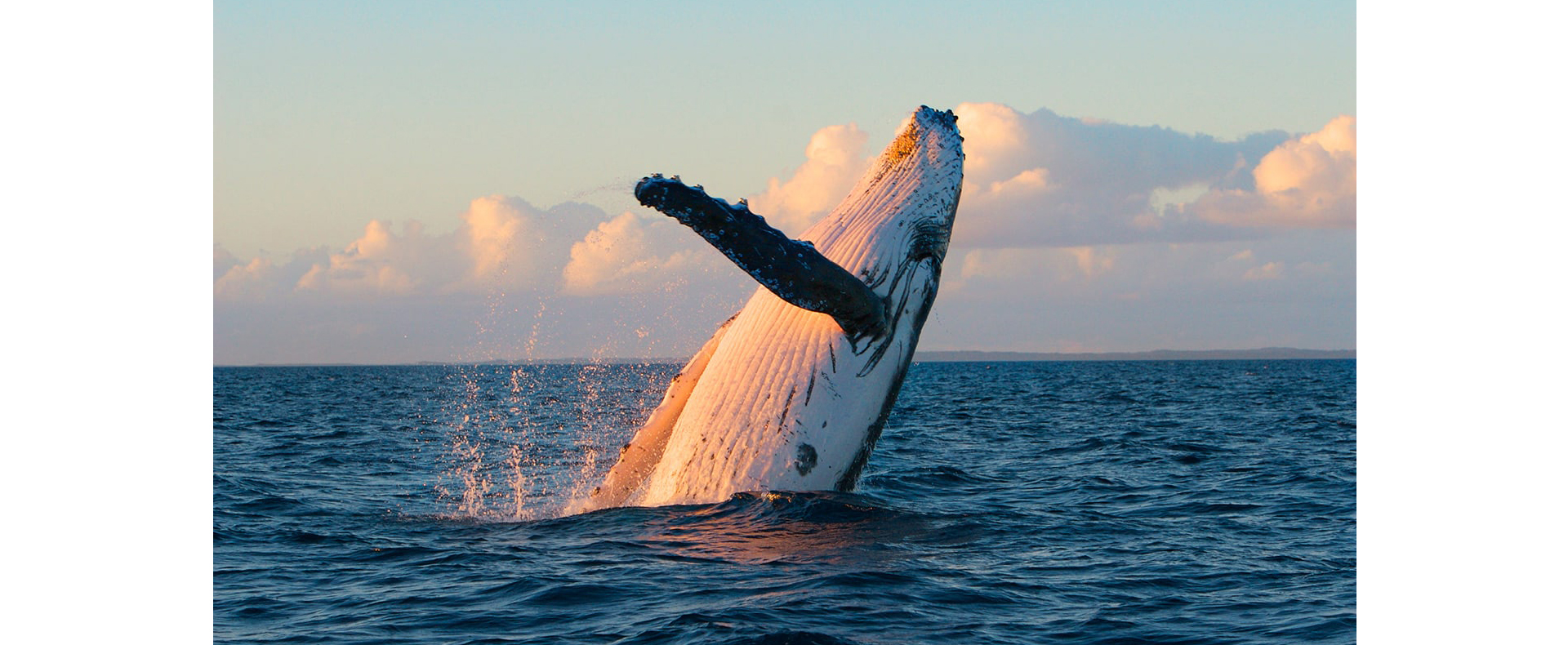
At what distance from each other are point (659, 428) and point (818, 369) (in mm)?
1354

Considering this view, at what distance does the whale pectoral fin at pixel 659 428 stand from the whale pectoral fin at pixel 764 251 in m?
1.42

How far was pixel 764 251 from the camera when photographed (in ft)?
22.5

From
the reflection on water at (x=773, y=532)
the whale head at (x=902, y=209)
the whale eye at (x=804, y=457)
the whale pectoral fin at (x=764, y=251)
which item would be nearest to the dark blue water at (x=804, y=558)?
the reflection on water at (x=773, y=532)

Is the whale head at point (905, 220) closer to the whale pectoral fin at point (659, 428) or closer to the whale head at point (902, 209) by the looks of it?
the whale head at point (902, 209)

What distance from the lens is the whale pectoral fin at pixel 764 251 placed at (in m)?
6.46

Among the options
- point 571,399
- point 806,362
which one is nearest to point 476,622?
point 806,362

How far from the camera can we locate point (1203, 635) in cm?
679

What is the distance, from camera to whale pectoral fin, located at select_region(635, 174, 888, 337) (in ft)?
21.2

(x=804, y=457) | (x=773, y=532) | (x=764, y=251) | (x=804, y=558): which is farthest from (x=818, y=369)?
(x=764, y=251)

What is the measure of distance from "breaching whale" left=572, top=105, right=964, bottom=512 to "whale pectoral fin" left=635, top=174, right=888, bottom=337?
35 mm

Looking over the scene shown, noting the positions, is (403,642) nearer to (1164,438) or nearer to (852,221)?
(852,221)

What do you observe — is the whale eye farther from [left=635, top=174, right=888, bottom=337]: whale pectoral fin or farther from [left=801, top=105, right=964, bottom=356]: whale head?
[left=635, top=174, right=888, bottom=337]: whale pectoral fin

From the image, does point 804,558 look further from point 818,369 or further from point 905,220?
point 905,220
